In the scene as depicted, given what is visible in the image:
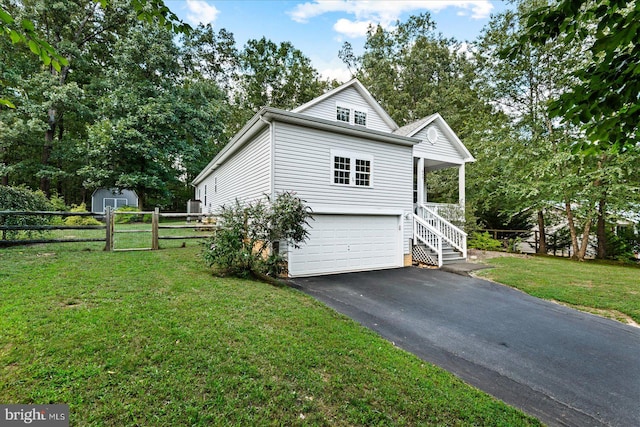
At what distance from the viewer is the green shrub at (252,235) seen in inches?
246

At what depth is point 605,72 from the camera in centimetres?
231

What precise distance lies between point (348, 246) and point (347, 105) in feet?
20.8

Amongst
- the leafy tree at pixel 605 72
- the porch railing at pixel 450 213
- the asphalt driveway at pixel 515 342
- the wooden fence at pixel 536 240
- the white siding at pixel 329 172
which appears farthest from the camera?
the wooden fence at pixel 536 240

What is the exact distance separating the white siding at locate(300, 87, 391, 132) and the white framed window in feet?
10.4

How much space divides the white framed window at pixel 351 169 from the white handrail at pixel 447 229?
3265 mm

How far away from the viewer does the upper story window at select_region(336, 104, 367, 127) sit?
1170 centimetres

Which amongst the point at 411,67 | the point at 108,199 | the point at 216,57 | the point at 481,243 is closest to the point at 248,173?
the point at 481,243

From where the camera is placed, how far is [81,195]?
30.6 metres

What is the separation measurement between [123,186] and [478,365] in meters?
22.0

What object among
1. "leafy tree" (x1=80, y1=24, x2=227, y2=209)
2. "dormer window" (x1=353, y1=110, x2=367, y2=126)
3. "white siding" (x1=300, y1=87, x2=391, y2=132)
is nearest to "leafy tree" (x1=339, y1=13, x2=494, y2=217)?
"white siding" (x1=300, y1=87, x2=391, y2=132)

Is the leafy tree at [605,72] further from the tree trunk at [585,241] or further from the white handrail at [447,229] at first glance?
the tree trunk at [585,241]

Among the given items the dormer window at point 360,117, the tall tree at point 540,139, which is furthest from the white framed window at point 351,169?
the tall tree at point 540,139

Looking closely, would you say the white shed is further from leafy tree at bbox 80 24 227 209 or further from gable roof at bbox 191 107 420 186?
gable roof at bbox 191 107 420 186

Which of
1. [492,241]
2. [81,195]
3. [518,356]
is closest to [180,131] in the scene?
[81,195]
